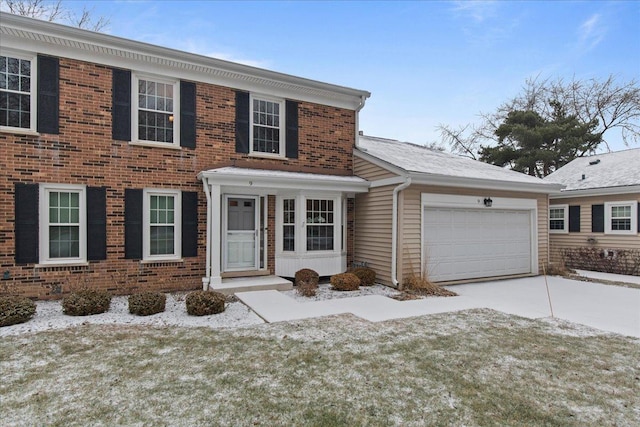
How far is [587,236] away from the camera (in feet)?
42.3

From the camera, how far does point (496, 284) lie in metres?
9.66

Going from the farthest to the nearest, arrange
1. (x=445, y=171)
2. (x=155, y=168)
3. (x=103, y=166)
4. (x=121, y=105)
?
(x=445, y=171) < (x=155, y=168) < (x=121, y=105) < (x=103, y=166)

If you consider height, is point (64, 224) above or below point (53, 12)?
below

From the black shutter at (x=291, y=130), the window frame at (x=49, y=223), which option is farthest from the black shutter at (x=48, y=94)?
the black shutter at (x=291, y=130)

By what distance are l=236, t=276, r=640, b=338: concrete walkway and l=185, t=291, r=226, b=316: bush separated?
2.12 ft

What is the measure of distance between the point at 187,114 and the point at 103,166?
2180mm

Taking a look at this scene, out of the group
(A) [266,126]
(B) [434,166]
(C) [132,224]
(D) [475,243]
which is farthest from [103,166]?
(D) [475,243]

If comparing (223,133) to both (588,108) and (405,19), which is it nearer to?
(405,19)

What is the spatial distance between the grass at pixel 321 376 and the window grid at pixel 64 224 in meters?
2.74

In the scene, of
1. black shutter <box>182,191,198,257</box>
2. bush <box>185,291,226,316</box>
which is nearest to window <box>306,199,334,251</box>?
black shutter <box>182,191,198,257</box>

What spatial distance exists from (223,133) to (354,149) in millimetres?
3824

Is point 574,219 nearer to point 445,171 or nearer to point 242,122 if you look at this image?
point 445,171

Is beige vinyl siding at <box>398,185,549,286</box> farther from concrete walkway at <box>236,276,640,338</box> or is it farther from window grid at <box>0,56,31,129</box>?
window grid at <box>0,56,31,129</box>

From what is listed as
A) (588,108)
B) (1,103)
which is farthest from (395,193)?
(588,108)
